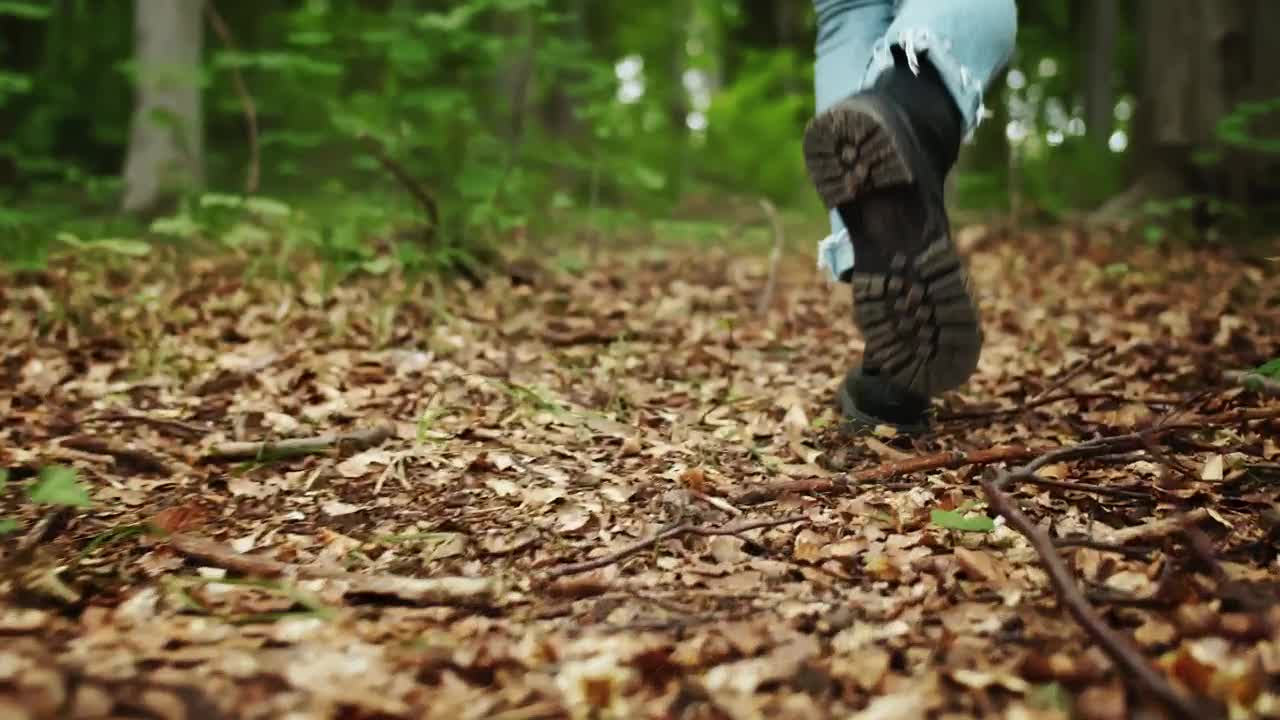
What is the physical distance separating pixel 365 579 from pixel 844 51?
1.62m

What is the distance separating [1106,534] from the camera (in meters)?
1.63

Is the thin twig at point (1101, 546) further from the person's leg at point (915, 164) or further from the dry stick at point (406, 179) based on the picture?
the dry stick at point (406, 179)

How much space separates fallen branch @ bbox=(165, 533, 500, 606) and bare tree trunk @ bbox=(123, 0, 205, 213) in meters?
4.71

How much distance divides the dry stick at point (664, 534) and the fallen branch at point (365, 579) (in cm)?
14

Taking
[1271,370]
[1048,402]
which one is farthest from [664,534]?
[1271,370]

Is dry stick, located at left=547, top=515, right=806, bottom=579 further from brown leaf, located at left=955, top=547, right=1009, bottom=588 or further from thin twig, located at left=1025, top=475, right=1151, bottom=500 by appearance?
thin twig, located at left=1025, top=475, right=1151, bottom=500

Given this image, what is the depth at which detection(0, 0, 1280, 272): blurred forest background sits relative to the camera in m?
4.62

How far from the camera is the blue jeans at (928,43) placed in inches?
75.4

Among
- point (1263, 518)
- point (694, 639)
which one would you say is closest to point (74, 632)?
point (694, 639)

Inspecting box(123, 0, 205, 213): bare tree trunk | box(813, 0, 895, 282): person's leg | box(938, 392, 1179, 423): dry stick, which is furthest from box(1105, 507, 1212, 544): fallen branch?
box(123, 0, 205, 213): bare tree trunk

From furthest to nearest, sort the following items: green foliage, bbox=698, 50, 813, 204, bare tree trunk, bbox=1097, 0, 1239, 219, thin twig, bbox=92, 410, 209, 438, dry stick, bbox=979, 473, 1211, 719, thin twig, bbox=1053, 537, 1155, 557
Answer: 1. green foliage, bbox=698, 50, 813, 204
2. bare tree trunk, bbox=1097, 0, 1239, 219
3. thin twig, bbox=92, 410, 209, 438
4. thin twig, bbox=1053, 537, 1155, 557
5. dry stick, bbox=979, 473, 1211, 719

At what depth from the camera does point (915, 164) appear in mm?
1877

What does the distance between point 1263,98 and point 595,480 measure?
483 cm

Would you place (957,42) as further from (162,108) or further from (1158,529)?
(162,108)
